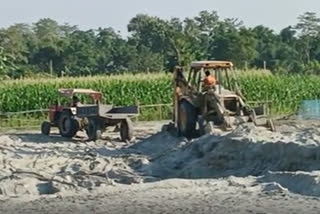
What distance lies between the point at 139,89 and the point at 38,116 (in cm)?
612

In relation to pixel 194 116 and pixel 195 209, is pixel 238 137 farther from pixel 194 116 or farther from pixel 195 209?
pixel 195 209

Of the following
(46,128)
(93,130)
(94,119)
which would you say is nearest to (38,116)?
(46,128)

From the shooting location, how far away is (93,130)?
28672mm

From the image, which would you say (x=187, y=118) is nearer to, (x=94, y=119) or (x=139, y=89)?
(x=94, y=119)

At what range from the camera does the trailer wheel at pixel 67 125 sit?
29.4 meters

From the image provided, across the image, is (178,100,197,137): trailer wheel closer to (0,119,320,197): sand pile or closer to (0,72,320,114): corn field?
(0,119,320,197): sand pile

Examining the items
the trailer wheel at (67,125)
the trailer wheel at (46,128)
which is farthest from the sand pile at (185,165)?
the trailer wheel at (46,128)

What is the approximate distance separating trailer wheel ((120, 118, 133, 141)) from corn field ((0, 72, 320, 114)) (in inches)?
515

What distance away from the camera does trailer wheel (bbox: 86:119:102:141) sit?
28.5m

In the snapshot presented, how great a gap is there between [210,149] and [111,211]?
284 inches

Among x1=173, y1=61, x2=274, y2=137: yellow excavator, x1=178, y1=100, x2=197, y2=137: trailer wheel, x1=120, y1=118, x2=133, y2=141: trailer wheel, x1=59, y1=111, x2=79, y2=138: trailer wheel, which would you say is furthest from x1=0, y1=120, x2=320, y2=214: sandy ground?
x1=59, y1=111, x2=79, y2=138: trailer wheel

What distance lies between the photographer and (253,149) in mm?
18688

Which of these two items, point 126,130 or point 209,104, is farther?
point 126,130

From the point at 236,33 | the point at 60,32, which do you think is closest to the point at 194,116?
the point at 236,33
